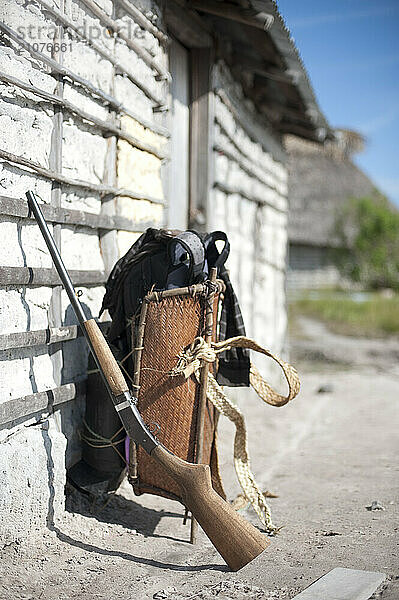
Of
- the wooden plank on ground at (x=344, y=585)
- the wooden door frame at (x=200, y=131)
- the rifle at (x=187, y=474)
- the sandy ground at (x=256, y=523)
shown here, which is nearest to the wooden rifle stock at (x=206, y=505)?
the rifle at (x=187, y=474)

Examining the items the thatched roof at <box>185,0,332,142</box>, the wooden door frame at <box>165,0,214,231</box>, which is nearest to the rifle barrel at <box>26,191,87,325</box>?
the thatched roof at <box>185,0,332,142</box>

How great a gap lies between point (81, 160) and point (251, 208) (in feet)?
12.6

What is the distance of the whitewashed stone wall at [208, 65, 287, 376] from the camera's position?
5703mm

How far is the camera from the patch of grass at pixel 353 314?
1442 cm

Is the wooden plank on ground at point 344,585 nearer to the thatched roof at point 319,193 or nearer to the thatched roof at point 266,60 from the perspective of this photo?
the thatched roof at point 266,60

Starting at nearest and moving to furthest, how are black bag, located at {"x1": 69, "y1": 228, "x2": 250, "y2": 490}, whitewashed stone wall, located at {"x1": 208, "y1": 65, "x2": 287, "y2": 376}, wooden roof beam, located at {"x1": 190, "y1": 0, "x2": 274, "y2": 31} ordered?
black bag, located at {"x1": 69, "y1": 228, "x2": 250, "y2": 490} < wooden roof beam, located at {"x1": 190, "y1": 0, "x2": 274, "y2": 31} < whitewashed stone wall, located at {"x1": 208, "y1": 65, "x2": 287, "y2": 376}

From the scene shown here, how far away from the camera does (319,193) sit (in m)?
27.7

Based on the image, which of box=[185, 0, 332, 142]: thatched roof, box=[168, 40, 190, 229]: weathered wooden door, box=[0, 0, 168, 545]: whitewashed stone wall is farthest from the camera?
box=[168, 40, 190, 229]: weathered wooden door

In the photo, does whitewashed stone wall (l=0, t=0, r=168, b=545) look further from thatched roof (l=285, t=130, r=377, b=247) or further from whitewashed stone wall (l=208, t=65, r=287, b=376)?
thatched roof (l=285, t=130, r=377, b=247)

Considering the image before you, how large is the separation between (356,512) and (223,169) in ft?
10.6

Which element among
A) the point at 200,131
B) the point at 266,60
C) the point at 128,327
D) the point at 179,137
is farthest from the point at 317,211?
the point at 128,327

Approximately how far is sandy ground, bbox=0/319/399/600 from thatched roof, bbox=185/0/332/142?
9.55ft

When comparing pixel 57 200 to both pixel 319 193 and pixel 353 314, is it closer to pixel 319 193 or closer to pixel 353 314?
pixel 353 314

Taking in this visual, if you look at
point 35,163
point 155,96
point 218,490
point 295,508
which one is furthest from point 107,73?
point 295,508
